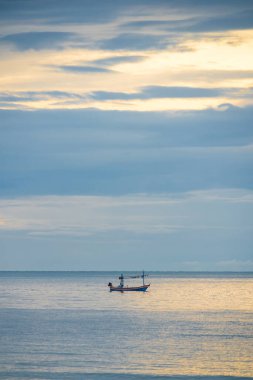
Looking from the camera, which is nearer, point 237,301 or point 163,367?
point 163,367

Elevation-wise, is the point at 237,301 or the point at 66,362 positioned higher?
the point at 237,301

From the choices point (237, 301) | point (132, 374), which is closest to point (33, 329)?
point (132, 374)

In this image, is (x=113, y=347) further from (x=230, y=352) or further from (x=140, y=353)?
(x=230, y=352)

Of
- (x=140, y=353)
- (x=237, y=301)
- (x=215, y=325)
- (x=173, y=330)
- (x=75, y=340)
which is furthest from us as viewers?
(x=237, y=301)

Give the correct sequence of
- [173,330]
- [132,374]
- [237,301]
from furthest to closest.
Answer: [237,301] < [173,330] < [132,374]

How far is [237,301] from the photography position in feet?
532

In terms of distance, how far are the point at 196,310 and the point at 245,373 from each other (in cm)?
6592

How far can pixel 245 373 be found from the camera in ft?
220

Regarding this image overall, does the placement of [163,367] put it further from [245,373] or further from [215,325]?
[215,325]

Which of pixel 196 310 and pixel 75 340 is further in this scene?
pixel 196 310

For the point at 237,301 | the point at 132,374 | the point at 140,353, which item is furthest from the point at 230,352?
the point at 237,301

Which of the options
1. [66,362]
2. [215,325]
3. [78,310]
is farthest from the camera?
[78,310]

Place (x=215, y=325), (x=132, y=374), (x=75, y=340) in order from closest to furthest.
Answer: (x=132, y=374) < (x=75, y=340) < (x=215, y=325)

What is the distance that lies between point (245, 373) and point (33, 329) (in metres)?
38.2
